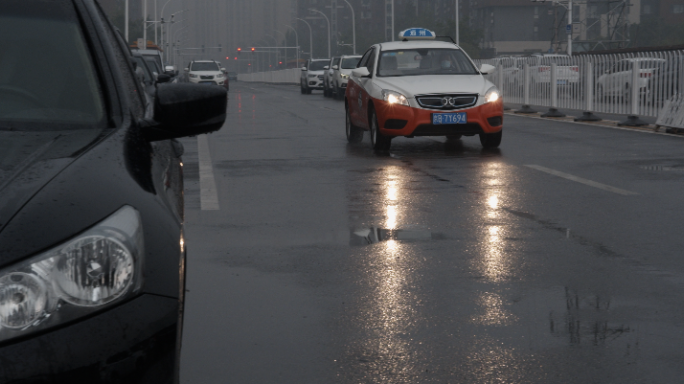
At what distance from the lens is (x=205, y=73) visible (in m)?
50.2

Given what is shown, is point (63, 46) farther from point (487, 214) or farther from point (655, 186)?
point (655, 186)

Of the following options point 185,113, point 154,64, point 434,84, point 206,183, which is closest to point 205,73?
point 154,64

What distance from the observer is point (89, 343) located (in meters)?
2.01

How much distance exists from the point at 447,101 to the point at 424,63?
4.64ft

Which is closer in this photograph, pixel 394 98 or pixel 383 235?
pixel 383 235

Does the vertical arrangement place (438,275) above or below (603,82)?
below

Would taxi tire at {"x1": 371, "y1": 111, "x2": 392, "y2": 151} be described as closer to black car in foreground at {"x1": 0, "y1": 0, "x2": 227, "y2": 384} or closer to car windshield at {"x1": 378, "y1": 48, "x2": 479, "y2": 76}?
car windshield at {"x1": 378, "y1": 48, "x2": 479, "y2": 76}

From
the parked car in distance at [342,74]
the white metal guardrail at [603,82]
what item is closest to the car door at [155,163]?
the white metal guardrail at [603,82]

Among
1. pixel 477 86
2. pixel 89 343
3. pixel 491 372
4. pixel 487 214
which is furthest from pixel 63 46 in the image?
pixel 477 86

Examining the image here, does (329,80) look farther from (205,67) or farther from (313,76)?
(205,67)

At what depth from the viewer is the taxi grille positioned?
547 inches

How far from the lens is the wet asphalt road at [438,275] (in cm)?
403

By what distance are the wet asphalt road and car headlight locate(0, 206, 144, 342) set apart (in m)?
1.73

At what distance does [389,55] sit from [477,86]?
173cm
